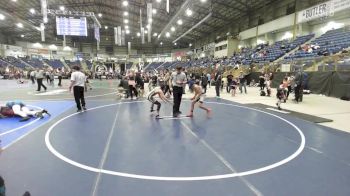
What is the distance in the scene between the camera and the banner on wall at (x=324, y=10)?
18.5 m

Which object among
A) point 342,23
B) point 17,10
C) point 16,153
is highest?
point 17,10

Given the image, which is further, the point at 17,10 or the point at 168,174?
the point at 17,10

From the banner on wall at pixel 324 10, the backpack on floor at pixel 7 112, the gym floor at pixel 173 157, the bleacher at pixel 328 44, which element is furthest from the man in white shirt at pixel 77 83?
the banner on wall at pixel 324 10

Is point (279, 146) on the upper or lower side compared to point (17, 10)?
lower

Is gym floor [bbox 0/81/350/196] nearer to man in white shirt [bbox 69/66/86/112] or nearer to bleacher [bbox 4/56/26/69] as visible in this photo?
man in white shirt [bbox 69/66/86/112]

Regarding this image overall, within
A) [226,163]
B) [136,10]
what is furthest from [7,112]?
[136,10]

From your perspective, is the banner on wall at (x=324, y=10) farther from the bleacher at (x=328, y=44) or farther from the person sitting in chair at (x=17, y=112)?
the person sitting in chair at (x=17, y=112)

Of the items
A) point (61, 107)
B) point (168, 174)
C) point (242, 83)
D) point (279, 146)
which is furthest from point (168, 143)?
point (242, 83)

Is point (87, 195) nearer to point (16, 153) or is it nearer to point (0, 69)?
point (16, 153)

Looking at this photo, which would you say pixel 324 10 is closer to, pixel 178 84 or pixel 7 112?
pixel 178 84

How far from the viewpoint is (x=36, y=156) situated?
4469 millimetres

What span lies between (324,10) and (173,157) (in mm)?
21911

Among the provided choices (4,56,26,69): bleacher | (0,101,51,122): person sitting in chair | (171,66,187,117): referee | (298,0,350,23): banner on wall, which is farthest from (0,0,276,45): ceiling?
(0,101,51,122): person sitting in chair

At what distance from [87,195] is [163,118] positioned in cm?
496
